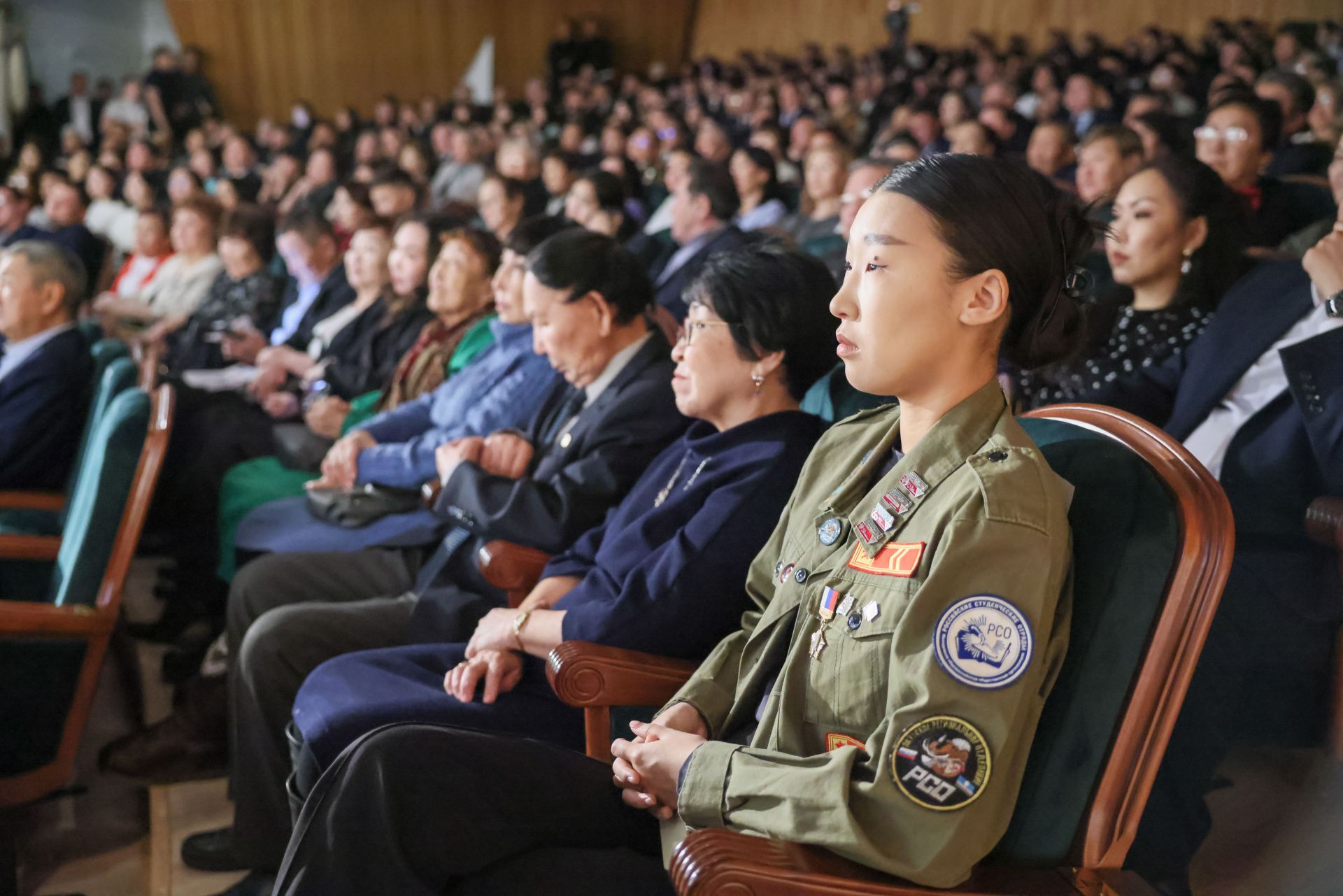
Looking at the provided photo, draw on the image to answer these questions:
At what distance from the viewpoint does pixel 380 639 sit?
1795 mm

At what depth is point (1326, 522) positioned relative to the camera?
4.44ft

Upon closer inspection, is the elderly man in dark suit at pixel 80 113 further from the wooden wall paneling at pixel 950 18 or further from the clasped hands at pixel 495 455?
the clasped hands at pixel 495 455

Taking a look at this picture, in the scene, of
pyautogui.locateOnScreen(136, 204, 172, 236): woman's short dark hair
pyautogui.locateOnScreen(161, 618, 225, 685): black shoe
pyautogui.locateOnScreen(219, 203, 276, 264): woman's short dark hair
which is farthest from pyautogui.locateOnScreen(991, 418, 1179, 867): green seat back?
pyautogui.locateOnScreen(136, 204, 172, 236): woman's short dark hair

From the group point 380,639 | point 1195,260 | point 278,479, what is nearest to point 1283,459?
point 1195,260

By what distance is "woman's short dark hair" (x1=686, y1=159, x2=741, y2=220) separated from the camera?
3.53 m

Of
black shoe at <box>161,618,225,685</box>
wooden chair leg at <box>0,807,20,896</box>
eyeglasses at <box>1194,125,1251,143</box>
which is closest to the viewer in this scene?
wooden chair leg at <box>0,807,20,896</box>

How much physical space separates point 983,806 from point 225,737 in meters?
1.65

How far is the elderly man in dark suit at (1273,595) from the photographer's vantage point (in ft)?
4.39

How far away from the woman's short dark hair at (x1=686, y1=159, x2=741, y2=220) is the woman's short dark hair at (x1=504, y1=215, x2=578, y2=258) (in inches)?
48.0

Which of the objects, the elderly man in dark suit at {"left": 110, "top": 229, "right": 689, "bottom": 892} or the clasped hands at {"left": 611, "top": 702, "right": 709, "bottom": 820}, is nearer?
the clasped hands at {"left": 611, "top": 702, "right": 709, "bottom": 820}

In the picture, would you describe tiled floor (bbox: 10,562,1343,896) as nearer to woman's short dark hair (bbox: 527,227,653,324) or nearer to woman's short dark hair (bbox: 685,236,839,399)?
woman's short dark hair (bbox: 685,236,839,399)

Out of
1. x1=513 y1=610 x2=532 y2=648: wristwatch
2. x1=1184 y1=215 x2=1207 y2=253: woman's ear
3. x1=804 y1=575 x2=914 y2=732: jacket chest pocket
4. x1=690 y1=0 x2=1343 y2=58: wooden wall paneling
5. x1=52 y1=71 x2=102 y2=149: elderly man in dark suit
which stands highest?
x1=690 y1=0 x2=1343 y2=58: wooden wall paneling

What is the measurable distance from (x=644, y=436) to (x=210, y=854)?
0.92 metres

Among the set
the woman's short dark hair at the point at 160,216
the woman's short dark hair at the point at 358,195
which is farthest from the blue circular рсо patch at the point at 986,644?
the woman's short dark hair at the point at 160,216
